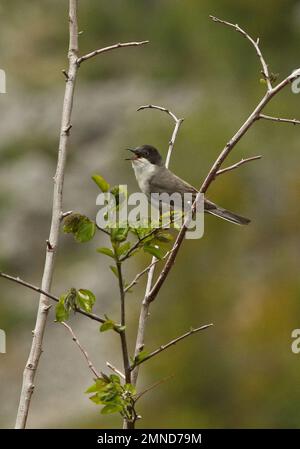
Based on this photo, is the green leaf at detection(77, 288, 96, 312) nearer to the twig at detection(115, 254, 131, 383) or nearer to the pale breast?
the twig at detection(115, 254, 131, 383)

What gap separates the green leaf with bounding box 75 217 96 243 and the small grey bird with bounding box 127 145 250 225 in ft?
5.13

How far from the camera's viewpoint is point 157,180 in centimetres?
387

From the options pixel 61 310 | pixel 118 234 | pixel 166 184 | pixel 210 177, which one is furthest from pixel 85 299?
pixel 166 184

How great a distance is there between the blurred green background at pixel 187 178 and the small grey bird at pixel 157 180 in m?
9.48

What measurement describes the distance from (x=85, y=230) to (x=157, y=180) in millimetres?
1726

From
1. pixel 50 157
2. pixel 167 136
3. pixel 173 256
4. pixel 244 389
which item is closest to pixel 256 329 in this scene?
pixel 244 389

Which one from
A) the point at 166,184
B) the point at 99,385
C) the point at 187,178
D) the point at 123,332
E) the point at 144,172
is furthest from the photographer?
the point at 187,178

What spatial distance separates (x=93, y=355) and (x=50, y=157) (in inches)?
300

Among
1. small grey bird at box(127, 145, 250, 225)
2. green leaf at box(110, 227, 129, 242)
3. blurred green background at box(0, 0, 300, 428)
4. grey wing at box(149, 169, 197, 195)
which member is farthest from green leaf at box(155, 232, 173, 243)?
blurred green background at box(0, 0, 300, 428)

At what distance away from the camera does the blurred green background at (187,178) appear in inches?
622

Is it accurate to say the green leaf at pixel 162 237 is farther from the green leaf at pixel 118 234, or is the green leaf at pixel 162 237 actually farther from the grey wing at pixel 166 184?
the grey wing at pixel 166 184

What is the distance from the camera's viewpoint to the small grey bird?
12.4 ft

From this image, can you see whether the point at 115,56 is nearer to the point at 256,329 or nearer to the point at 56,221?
the point at 256,329

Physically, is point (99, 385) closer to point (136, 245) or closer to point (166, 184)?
point (136, 245)
